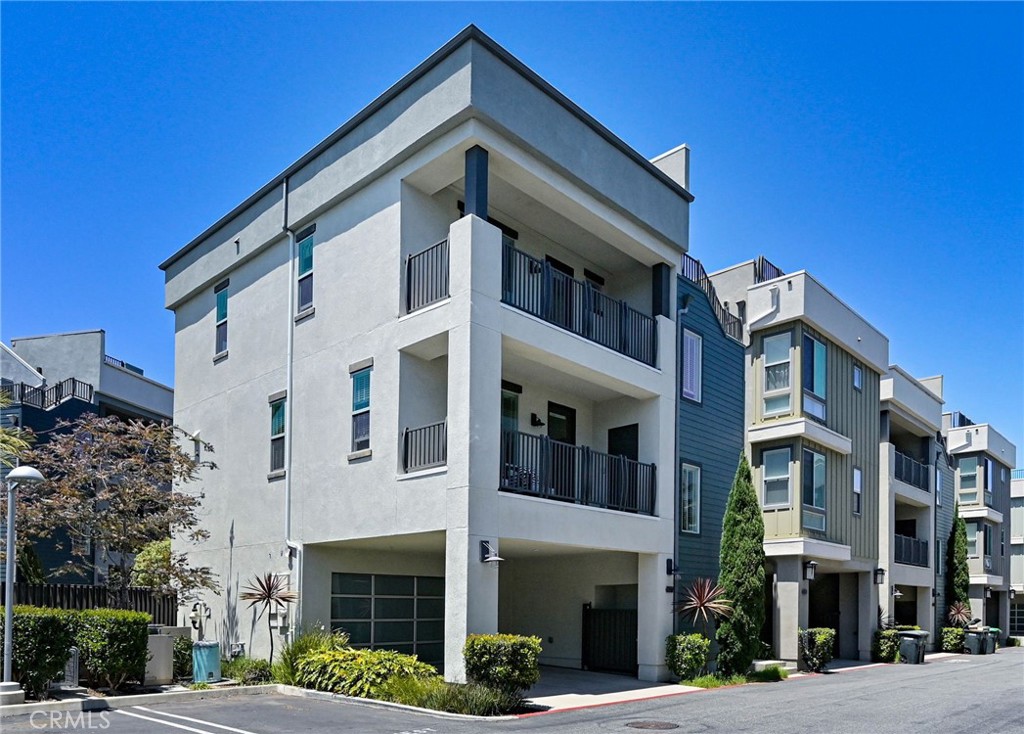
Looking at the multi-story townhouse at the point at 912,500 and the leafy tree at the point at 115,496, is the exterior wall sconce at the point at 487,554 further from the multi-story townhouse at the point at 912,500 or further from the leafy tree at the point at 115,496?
the multi-story townhouse at the point at 912,500

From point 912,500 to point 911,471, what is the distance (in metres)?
1.05

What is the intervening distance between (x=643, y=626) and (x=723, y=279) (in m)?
12.0

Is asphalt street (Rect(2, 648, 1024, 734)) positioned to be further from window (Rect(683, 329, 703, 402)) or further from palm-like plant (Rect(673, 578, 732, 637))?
window (Rect(683, 329, 703, 402))

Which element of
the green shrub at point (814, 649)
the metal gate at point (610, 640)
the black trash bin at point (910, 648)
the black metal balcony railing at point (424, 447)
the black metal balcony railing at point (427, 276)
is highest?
the black metal balcony railing at point (427, 276)

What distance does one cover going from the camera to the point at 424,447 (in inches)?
657

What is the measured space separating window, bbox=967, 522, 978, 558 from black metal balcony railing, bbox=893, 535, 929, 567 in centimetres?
923

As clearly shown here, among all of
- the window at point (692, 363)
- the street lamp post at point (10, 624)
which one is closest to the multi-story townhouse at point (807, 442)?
the window at point (692, 363)

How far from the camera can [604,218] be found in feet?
63.2

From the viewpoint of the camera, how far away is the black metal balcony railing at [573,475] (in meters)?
16.9

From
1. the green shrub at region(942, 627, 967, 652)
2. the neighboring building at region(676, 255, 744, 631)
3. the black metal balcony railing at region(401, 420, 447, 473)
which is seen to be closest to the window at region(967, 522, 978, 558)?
the green shrub at region(942, 627, 967, 652)

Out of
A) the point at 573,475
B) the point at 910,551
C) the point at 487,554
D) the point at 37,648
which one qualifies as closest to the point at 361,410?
the point at 487,554

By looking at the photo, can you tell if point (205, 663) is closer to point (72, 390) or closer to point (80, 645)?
point (80, 645)

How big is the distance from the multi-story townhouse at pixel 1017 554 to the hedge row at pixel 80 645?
47184 millimetres

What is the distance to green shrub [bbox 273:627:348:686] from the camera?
55.6ft
